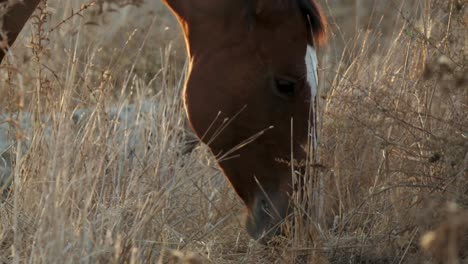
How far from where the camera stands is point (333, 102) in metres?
4.67

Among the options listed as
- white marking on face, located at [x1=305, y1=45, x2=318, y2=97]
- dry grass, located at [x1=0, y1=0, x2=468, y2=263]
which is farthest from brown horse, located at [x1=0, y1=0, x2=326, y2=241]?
dry grass, located at [x1=0, y1=0, x2=468, y2=263]

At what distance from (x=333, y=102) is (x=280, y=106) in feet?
3.34

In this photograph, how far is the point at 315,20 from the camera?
3643mm

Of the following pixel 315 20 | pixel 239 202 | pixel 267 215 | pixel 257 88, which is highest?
pixel 315 20

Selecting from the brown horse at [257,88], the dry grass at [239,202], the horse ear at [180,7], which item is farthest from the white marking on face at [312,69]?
the horse ear at [180,7]

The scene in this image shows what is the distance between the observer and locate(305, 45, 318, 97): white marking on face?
3.60 m

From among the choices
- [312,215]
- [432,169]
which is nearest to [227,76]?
[312,215]

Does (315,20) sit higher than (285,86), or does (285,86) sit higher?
(315,20)

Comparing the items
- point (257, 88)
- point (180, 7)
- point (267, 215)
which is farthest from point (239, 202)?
point (180, 7)

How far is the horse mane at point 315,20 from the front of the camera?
363 centimetres

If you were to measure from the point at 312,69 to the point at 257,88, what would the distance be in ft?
0.84

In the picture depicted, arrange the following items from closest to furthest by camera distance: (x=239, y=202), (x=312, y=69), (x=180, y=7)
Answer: (x=312, y=69), (x=180, y=7), (x=239, y=202)

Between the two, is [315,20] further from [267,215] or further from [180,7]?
[267,215]

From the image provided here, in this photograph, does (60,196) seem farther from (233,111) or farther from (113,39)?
(113,39)
